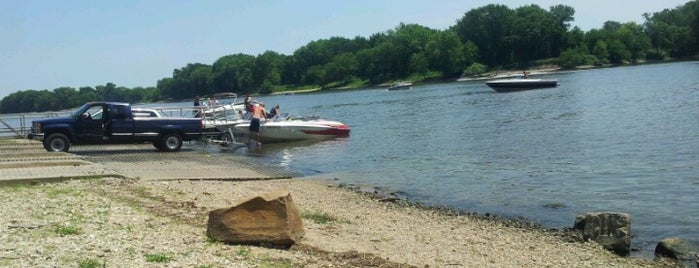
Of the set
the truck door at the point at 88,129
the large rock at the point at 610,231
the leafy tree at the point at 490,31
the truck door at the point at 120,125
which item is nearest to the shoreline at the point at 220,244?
the large rock at the point at 610,231

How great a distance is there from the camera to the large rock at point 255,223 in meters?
9.30

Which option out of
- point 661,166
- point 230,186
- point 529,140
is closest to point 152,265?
point 230,186

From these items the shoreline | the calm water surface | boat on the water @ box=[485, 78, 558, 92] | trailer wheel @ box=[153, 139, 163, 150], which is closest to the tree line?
boat on the water @ box=[485, 78, 558, 92]

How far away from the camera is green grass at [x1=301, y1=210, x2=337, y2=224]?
1305cm

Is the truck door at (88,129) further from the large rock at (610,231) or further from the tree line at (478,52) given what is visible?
the tree line at (478,52)

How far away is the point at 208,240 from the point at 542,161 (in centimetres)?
1664

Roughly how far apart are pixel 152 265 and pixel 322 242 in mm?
3390

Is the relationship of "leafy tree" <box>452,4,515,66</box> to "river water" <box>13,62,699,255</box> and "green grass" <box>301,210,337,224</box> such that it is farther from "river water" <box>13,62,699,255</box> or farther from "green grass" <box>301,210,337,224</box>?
"green grass" <box>301,210,337,224</box>

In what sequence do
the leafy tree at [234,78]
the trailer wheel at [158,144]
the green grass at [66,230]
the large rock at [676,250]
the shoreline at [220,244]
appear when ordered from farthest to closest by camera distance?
the leafy tree at [234,78]
the trailer wheel at [158,144]
the large rock at [676,250]
the green grass at [66,230]
the shoreline at [220,244]

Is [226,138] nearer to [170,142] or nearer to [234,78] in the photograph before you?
[170,142]

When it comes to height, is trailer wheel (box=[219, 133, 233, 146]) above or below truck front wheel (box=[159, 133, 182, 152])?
below

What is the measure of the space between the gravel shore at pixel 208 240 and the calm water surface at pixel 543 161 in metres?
1.94

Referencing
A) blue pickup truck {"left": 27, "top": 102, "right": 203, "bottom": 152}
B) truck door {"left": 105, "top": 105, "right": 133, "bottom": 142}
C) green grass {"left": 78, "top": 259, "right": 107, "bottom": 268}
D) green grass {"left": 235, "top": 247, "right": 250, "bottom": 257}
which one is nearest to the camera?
green grass {"left": 78, "top": 259, "right": 107, "bottom": 268}

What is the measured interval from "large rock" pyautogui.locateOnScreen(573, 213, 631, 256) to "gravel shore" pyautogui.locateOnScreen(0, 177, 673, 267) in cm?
31
